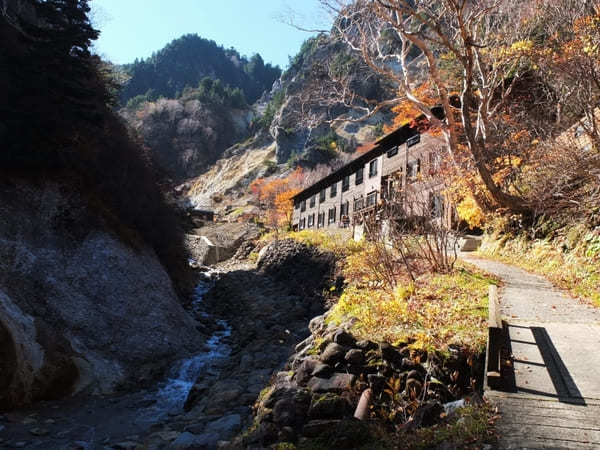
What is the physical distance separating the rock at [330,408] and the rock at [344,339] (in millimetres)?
1460

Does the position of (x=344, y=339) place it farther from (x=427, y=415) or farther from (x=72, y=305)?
(x=72, y=305)

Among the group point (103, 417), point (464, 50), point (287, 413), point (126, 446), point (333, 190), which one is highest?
point (464, 50)

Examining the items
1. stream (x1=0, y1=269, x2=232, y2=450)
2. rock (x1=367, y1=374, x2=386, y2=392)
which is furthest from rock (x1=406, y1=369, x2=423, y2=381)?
stream (x1=0, y1=269, x2=232, y2=450)

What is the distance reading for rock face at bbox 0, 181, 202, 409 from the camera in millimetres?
10258

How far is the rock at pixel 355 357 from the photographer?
6.81 metres

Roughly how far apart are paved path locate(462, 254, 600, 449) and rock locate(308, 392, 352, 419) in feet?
6.40

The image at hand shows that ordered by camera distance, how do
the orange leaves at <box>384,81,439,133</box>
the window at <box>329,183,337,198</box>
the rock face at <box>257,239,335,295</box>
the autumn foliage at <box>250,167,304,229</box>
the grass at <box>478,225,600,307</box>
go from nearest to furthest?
the grass at <box>478,225,600,307</box> → the rock face at <box>257,239,335,295</box> → the orange leaves at <box>384,81,439,133</box> → the window at <box>329,183,337,198</box> → the autumn foliage at <box>250,167,304,229</box>

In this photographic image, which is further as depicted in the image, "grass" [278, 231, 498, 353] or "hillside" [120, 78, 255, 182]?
"hillside" [120, 78, 255, 182]

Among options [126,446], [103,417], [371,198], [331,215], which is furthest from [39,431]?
[331,215]

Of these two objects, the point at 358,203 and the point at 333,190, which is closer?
the point at 358,203

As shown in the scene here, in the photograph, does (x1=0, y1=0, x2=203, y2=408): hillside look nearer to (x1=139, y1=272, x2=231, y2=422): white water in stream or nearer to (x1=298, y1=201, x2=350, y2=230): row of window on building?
(x1=139, y1=272, x2=231, y2=422): white water in stream

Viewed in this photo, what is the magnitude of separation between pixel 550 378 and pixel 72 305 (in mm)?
12750

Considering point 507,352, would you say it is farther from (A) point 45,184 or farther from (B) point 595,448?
(A) point 45,184

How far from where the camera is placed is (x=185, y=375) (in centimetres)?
1273
